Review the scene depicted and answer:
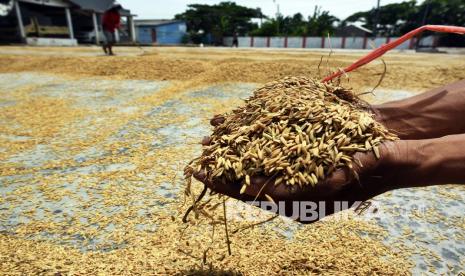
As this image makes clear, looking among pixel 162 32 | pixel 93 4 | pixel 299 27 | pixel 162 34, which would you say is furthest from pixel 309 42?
pixel 93 4

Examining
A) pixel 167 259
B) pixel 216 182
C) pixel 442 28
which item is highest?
pixel 442 28

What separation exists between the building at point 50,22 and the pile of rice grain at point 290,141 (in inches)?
1221

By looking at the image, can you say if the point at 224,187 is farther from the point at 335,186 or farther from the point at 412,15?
the point at 412,15

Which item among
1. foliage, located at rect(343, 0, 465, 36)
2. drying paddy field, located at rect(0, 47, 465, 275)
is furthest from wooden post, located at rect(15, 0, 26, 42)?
foliage, located at rect(343, 0, 465, 36)

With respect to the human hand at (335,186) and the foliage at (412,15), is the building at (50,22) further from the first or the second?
the foliage at (412,15)

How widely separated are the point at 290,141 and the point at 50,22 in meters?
40.3

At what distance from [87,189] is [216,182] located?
84.9 inches

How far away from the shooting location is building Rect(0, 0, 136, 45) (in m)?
27.5

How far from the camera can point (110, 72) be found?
410 inches

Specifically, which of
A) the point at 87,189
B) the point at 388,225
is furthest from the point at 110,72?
the point at 388,225

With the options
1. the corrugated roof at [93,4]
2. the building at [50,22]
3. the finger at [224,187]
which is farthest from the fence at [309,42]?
the finger at [224,187]

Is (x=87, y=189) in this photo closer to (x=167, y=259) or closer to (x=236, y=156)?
(x=167, y=259)

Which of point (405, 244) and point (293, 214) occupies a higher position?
point (293, 214)

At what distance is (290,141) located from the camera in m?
1.78
